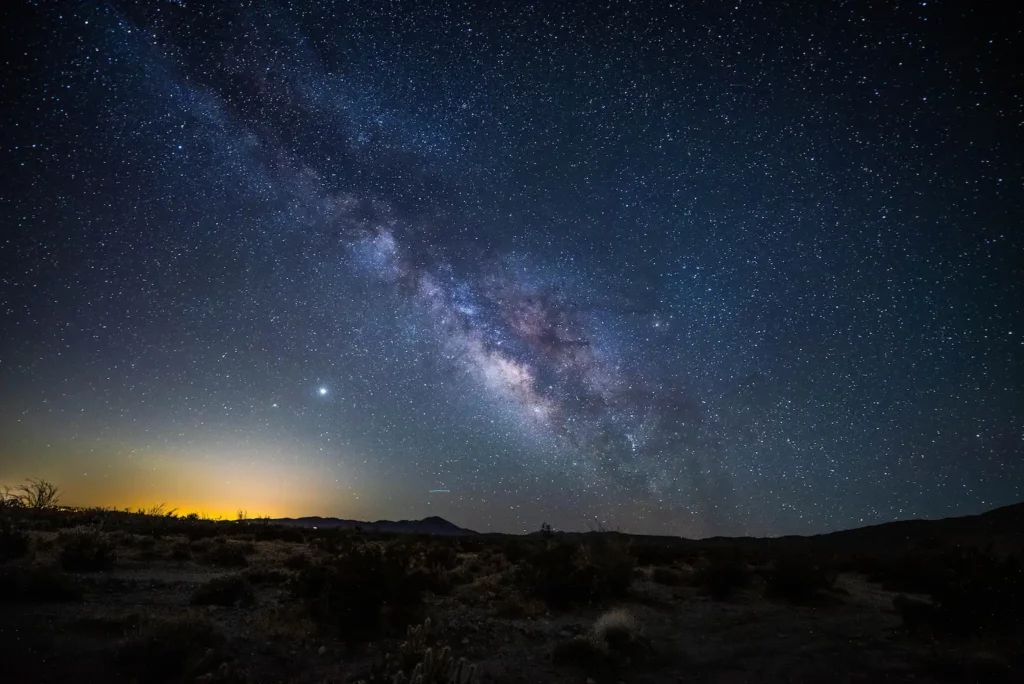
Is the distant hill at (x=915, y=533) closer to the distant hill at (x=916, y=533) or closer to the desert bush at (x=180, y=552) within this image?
the distant hill at (x=916, y=533)

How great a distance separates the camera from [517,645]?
10.3 meters

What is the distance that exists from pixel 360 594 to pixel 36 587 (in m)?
6.14

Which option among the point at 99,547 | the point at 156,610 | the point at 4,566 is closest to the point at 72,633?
the point at 156,610

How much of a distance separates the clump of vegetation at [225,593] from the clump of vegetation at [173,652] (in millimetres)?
3198

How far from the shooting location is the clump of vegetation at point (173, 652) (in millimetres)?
7531

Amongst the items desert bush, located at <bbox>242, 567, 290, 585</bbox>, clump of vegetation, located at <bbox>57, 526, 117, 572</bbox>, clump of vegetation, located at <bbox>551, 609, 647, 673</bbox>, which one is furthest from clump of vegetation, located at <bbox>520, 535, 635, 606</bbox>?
clump of vegetation, located at <bbox>57, 526, 117, 572</bbox>

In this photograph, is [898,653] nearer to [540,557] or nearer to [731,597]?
[731,597]

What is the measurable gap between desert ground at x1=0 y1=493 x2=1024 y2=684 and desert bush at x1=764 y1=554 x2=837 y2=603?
0.05 m

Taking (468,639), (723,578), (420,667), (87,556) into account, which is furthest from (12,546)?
(723,578)

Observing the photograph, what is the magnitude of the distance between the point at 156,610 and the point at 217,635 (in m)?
2.74

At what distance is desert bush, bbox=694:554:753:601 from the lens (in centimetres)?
1583

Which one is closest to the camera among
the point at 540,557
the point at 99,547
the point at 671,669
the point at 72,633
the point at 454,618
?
the point at 72,633

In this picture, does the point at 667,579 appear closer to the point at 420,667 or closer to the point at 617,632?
the point at 617,632

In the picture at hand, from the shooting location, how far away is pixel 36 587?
10.2 metres
